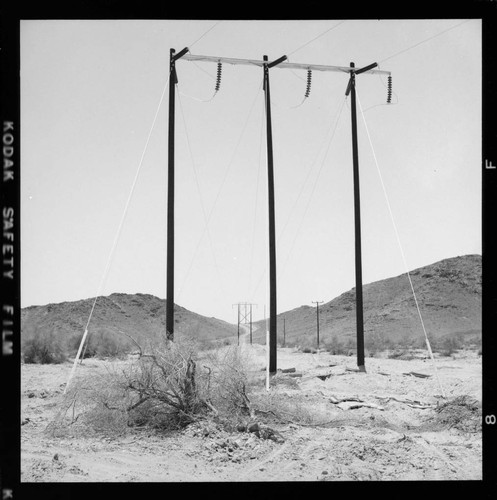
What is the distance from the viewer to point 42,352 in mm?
22266

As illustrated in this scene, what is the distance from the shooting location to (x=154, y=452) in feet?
33.3

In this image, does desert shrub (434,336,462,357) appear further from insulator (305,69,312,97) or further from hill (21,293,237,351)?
hill (21,293,237,351)

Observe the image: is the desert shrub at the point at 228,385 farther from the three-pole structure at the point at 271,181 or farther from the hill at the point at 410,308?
the hill at the point at 410,308

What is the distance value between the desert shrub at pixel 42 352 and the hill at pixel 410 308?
1192 inches

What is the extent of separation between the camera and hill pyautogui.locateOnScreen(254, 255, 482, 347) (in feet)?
181

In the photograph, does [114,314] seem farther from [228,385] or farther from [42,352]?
[228,385]

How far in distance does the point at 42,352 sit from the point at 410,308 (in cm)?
4601

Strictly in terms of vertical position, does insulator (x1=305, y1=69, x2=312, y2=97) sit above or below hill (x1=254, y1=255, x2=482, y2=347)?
above

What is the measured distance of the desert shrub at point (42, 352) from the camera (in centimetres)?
2200

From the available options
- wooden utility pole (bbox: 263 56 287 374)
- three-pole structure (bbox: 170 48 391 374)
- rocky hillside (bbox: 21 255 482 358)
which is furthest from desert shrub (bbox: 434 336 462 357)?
wooden utility pole (bbox: 263 56 287 374)

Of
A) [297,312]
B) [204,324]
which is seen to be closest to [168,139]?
[204,324]

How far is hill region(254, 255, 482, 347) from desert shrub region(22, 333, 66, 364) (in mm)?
30281

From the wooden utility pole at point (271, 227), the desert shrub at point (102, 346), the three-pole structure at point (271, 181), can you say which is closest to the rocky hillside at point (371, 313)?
the desert shrub at point (102, 346)
